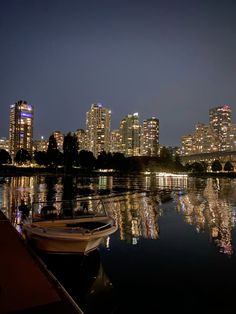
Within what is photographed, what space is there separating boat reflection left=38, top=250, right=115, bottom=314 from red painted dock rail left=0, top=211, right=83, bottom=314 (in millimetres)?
1510

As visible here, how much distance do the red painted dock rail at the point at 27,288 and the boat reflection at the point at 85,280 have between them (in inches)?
59.5

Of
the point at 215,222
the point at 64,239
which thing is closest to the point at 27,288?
the point at 64,239

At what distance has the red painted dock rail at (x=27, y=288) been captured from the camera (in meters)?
7.16

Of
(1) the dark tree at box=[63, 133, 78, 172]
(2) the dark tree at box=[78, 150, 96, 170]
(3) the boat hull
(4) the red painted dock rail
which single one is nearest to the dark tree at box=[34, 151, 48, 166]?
(1) the dark tree at box=[63, 133, 78, 172]

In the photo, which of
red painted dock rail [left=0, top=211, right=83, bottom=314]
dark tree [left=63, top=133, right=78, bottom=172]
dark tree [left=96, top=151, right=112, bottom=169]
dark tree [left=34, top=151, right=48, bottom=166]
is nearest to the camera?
red painted dock rail [left=0, top=211, right=83, bottom=314]

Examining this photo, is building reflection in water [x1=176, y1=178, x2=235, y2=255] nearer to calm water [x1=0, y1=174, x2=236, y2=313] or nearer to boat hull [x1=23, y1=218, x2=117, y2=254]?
calm water [x1=0, y1=174, x2=236, y2=313]

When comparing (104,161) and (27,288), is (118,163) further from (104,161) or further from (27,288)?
(27,288)

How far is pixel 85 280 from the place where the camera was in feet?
37.5

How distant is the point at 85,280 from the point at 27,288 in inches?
143

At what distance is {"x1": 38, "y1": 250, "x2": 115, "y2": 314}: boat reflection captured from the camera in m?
9.71

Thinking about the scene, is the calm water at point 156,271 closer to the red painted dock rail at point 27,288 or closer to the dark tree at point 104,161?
the red painted dock rail at point 27,288

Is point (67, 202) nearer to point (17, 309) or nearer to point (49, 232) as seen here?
point (49, 232)

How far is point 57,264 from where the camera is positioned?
1306 centimetres

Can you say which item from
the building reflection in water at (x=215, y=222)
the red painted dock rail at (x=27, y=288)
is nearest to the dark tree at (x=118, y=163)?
the building reflection in water at (x=215, y=222)
